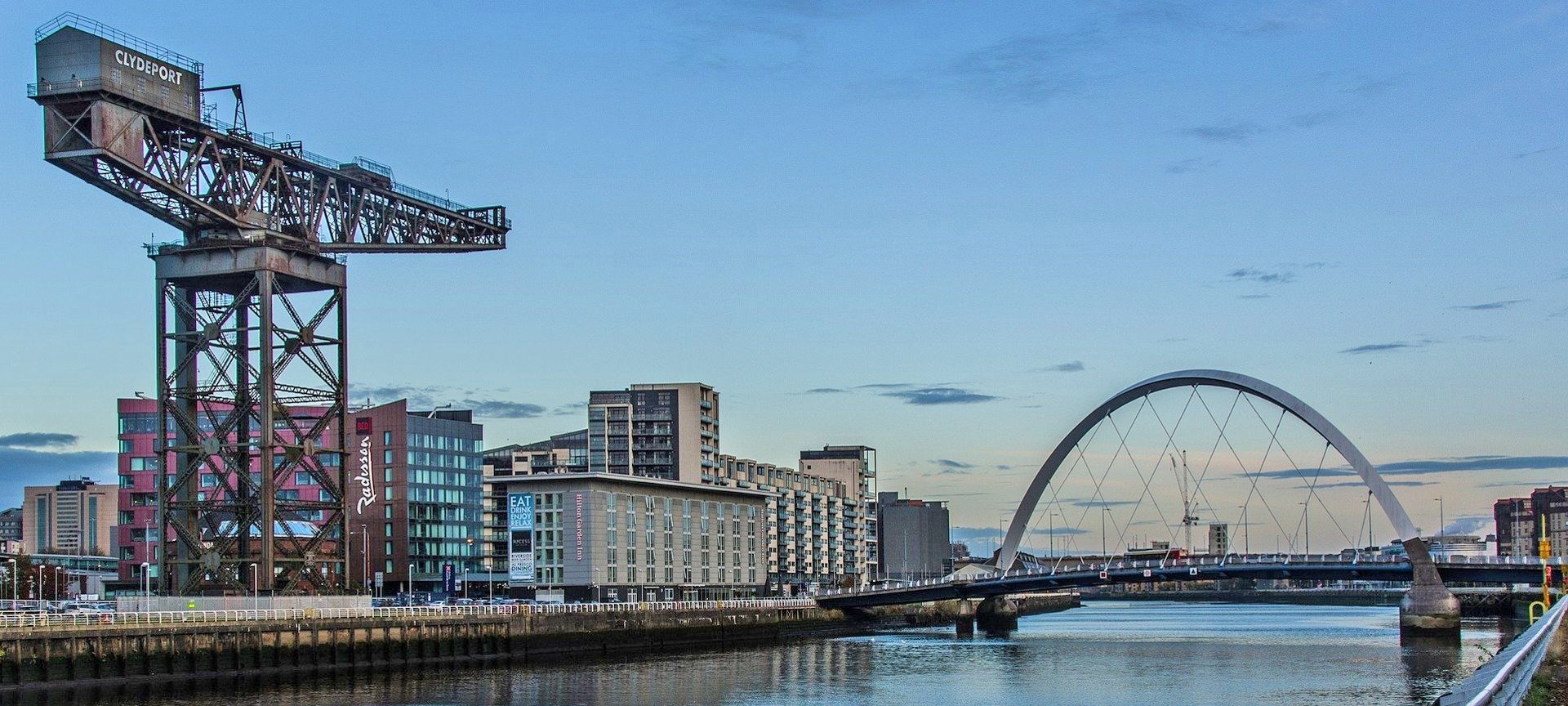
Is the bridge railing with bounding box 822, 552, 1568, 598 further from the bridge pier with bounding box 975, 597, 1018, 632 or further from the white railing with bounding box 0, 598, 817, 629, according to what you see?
the white railing with bounding box 0, 598, 817, 629

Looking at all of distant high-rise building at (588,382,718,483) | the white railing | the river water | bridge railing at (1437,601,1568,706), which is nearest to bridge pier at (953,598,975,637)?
the river water

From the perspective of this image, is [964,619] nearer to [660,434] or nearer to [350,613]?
[350,613]

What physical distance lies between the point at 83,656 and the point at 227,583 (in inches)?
534

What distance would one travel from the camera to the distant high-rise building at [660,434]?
185m

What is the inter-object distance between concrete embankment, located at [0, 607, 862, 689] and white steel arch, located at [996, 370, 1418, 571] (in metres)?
25.9

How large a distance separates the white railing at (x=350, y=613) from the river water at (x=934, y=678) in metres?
3.99

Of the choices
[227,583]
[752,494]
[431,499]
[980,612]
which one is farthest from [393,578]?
[227,583]

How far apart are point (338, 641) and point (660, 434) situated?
105 meters

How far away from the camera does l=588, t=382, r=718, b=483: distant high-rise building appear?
18462 centimetres

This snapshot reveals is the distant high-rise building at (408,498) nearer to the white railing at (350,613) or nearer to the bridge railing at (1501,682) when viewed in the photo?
the white railing at (350,613)

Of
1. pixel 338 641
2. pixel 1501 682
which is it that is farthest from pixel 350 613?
pixel 1501 682

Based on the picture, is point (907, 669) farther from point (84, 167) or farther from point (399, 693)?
point (84, 167)

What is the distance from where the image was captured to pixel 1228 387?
118 meters

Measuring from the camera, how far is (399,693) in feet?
227
